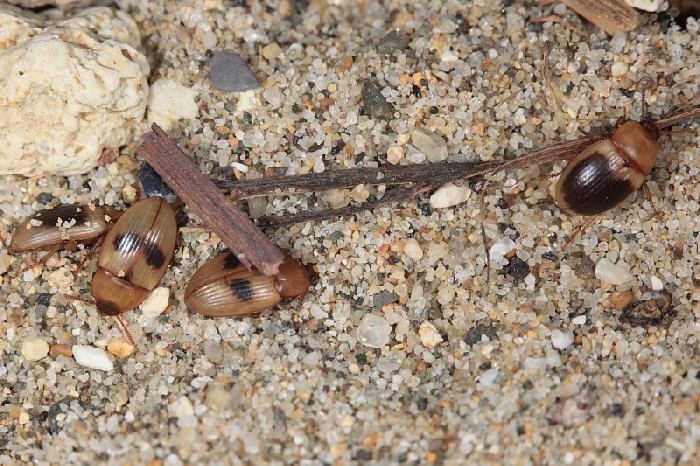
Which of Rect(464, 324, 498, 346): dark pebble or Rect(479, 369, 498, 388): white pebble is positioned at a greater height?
Rect(464, 324, 498, 346): dark pebble

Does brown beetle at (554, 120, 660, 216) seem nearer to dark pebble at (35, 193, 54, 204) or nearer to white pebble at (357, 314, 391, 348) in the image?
white pebble at (357, 314, 391, 348)

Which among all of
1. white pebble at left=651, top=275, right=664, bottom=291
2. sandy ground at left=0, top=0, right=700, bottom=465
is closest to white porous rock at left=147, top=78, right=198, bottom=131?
sandy ground at left=0, top=0, right=700, bottom=465

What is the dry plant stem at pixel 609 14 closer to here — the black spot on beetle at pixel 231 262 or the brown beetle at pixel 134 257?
the black spot on beetle at pixel 231 262

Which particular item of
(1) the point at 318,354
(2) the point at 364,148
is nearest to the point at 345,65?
(2) the point at 364,148

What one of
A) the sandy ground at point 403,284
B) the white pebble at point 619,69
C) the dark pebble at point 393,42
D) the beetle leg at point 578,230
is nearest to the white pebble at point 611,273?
the sandy ground at point 403,284

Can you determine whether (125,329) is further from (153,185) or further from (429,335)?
(429,335)

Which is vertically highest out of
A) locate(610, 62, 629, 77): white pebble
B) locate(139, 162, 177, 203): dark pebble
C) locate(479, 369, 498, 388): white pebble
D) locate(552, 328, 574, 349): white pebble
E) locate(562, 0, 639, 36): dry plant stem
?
locate(562, 0, 639, 36): dry plant stem

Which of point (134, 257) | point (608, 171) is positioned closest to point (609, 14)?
point (608, 171)
